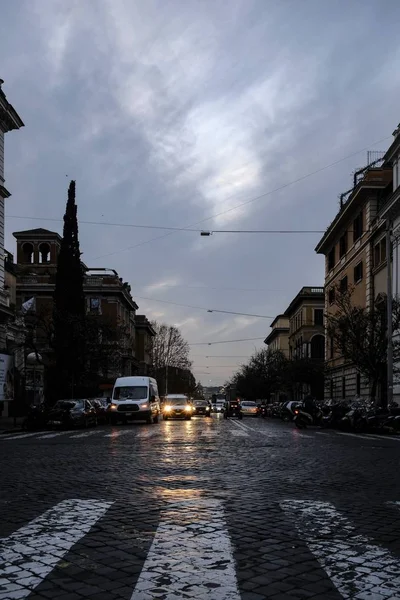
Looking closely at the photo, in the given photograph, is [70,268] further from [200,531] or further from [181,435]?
[200,531]

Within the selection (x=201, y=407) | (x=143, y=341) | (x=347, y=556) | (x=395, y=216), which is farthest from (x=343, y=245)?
(x=143, y=341)

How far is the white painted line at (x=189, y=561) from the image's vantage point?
14.8 feet

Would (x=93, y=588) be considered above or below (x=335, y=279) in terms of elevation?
below

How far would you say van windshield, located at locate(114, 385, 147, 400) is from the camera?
3759cm

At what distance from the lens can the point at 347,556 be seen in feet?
18.1

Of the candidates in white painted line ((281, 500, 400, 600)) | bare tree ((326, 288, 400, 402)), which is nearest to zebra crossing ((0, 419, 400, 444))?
bare tree ((326, 288, 400, 402))

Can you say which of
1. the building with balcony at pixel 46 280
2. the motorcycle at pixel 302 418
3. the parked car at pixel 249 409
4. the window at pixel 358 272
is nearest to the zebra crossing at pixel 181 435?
the motorcycle at pixel 302 418

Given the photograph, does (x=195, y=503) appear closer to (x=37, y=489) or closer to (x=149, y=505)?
(x=149, y=505)

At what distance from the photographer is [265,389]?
3937 inches

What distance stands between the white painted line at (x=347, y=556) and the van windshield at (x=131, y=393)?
30.3 m

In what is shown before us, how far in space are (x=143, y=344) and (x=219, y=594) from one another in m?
111

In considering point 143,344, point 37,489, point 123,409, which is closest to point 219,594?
point 37,489

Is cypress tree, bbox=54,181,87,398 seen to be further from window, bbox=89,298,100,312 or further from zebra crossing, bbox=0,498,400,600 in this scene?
zebra crossing, bbox=0,498,400,600

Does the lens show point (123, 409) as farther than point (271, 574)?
Yes
